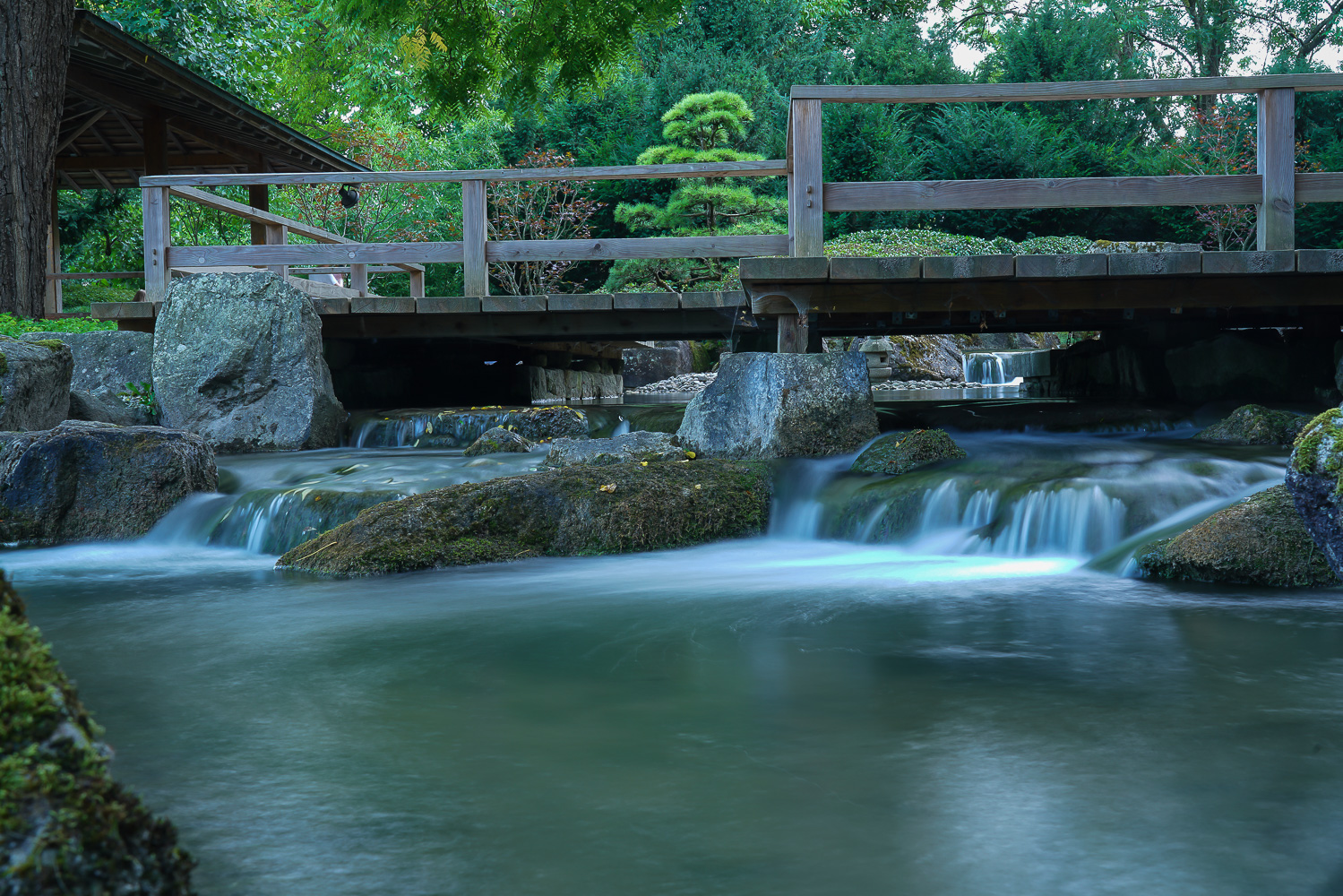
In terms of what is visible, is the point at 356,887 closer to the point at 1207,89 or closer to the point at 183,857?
the point at 183,857

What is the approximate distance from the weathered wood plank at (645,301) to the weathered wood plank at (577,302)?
2.8 inches

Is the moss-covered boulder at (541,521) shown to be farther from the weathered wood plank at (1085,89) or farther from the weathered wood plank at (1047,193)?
the weathered wood plank at (1085,89)

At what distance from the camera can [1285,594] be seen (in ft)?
13.6

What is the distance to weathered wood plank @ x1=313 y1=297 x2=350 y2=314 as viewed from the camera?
30.0ft

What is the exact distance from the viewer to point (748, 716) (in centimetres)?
274

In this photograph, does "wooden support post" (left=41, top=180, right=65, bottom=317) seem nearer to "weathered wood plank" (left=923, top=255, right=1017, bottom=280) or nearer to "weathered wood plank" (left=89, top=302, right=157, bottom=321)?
"weathered wood plank" (left=89, top=302, right=157, bottom=321)

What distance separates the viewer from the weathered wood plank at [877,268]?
20.4 feet

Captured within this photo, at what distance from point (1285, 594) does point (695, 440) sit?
355 cm

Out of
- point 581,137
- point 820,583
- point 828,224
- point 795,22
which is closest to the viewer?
point 820,583

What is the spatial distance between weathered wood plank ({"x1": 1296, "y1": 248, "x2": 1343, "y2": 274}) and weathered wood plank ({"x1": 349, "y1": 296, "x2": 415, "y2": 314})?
21.2ft

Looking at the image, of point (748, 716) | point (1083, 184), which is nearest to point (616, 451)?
point (1083, 184)

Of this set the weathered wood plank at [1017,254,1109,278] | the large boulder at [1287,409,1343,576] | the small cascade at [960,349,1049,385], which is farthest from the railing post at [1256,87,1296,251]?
the small cascade at [960,349,1049,385]

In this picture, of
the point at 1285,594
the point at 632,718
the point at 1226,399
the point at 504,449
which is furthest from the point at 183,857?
the point at 1226,399

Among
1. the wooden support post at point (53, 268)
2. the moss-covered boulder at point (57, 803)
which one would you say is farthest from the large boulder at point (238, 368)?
the moss-covered boulder at point (57, 803)
